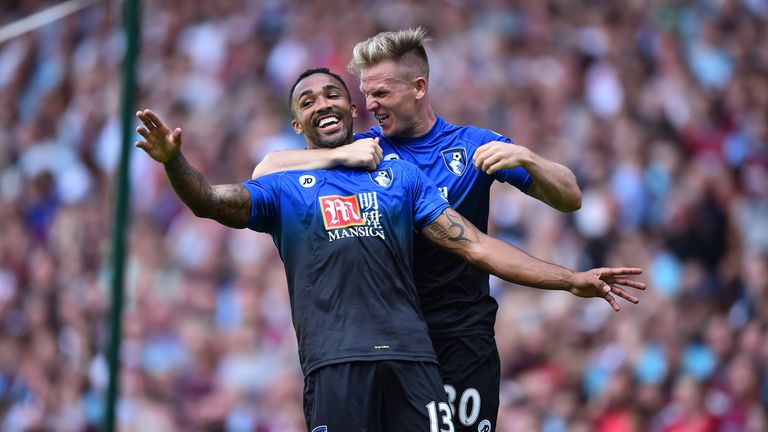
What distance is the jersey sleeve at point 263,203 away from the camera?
224 inches

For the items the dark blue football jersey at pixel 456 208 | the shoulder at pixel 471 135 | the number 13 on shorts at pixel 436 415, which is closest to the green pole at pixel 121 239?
the dark blue football jersey at pixel 456 208

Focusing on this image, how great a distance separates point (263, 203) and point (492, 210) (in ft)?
20.7

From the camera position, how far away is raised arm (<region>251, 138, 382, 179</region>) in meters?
5.89

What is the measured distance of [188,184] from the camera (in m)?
5.43

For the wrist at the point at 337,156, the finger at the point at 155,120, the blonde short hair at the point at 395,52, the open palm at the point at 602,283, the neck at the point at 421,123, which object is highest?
the blonde short hair at the point at 395,52

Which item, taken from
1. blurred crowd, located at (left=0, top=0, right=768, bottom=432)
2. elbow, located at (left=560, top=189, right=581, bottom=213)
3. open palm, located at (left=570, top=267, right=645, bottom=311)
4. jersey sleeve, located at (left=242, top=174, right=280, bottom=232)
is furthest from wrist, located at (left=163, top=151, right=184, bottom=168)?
blurred crowd, located at (left=0, top=0, right=768, bottom=432)

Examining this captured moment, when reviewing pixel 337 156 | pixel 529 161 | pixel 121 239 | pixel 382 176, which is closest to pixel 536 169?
pixel 529 161

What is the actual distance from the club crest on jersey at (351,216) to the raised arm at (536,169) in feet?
1.74

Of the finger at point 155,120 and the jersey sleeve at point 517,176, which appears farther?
the jersey sleeve at point 517,176

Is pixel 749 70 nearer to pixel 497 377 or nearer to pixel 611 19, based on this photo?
pixel 611 19

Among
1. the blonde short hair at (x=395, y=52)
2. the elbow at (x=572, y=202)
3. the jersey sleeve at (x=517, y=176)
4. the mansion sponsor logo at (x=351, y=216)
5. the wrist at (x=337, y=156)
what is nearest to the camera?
the mansion sponsor logo at (x=351, y=216)

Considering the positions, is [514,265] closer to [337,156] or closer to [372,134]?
[337,156]

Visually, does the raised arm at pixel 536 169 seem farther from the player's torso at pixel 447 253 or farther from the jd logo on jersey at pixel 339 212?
the jd logo on jersey at pixel 339 212

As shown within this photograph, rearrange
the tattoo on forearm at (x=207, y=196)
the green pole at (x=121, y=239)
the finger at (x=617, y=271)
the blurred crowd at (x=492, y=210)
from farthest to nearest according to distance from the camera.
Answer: the blurred crowd at (x=492, y=210)
the green pole at (x=121, y=239)
the finger at (x=617, y=271)
the tattoo on forearm at (x=207, y=196)
